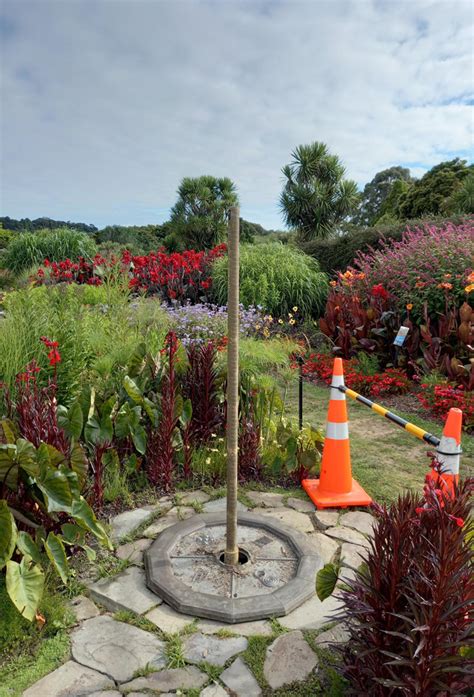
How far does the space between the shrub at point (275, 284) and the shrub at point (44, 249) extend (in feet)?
23.3

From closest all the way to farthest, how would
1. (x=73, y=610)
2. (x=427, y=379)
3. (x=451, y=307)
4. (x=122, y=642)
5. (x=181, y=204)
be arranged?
(x=122, y=642) < (x=73, y=610) < (x=427, y=379) < (x=451, y=307) < (x=181, y=204)

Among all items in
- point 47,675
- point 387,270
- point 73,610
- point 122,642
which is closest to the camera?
point 47,675

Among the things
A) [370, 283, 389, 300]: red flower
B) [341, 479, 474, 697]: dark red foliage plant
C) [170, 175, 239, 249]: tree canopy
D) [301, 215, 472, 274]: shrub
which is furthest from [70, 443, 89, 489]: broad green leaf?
[170, 175, 239, 249]: tree canopy

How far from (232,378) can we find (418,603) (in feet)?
3.98

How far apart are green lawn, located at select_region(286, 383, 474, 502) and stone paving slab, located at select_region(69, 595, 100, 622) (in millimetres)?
1871

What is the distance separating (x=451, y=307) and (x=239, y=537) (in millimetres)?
4650

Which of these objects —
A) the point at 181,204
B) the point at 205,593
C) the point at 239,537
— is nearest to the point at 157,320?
the point at 239,537

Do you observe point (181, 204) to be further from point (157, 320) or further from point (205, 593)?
point (205, 593)

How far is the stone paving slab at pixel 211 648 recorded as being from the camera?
74.9 inches

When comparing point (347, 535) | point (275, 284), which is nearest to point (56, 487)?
point (347, 535)

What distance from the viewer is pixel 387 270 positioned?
727cm

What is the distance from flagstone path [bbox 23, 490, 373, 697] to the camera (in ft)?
5.85

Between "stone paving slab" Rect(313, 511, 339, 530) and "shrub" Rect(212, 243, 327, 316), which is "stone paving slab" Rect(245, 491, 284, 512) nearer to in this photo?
"stone paving slab" Rect(313, 511, 339, 530)

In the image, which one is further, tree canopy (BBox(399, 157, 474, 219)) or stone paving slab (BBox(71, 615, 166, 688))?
tree canopy (BBox(399, 157, 474, 219))
